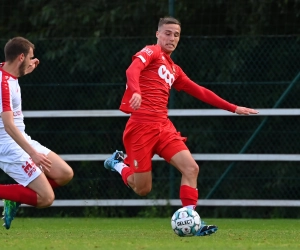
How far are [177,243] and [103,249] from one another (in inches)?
30.6

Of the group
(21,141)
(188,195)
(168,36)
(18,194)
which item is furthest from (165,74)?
(18,194)

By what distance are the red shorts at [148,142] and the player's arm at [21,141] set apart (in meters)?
1.17

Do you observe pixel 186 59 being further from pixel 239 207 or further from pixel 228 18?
pixel 239 207

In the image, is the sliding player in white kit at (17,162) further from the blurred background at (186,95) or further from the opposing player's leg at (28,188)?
the blurred background at (186,95)

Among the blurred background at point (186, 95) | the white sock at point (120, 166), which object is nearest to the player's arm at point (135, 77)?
the white sock at point (120, 166)

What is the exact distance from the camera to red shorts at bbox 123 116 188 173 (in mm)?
9023

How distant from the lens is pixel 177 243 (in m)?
7.87

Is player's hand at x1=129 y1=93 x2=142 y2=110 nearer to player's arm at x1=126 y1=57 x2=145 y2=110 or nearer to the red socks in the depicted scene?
player's arm at x1=126 y1=57 x2=145 y2=110

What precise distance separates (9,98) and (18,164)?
760 millimetres

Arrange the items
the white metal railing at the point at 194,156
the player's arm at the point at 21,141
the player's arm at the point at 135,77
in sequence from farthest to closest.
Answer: the white metal railing at the point at 194,156, the player's arm at the point at 21,141, the player's arm at the point at 135,77

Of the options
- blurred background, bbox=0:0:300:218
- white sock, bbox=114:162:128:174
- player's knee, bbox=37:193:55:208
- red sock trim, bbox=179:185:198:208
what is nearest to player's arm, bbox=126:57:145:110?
red sock trim, bbox=179:185:198:208

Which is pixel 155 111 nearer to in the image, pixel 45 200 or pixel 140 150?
pixel 140 150

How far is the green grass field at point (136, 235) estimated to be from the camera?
25.2 ft

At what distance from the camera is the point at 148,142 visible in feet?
30.2
